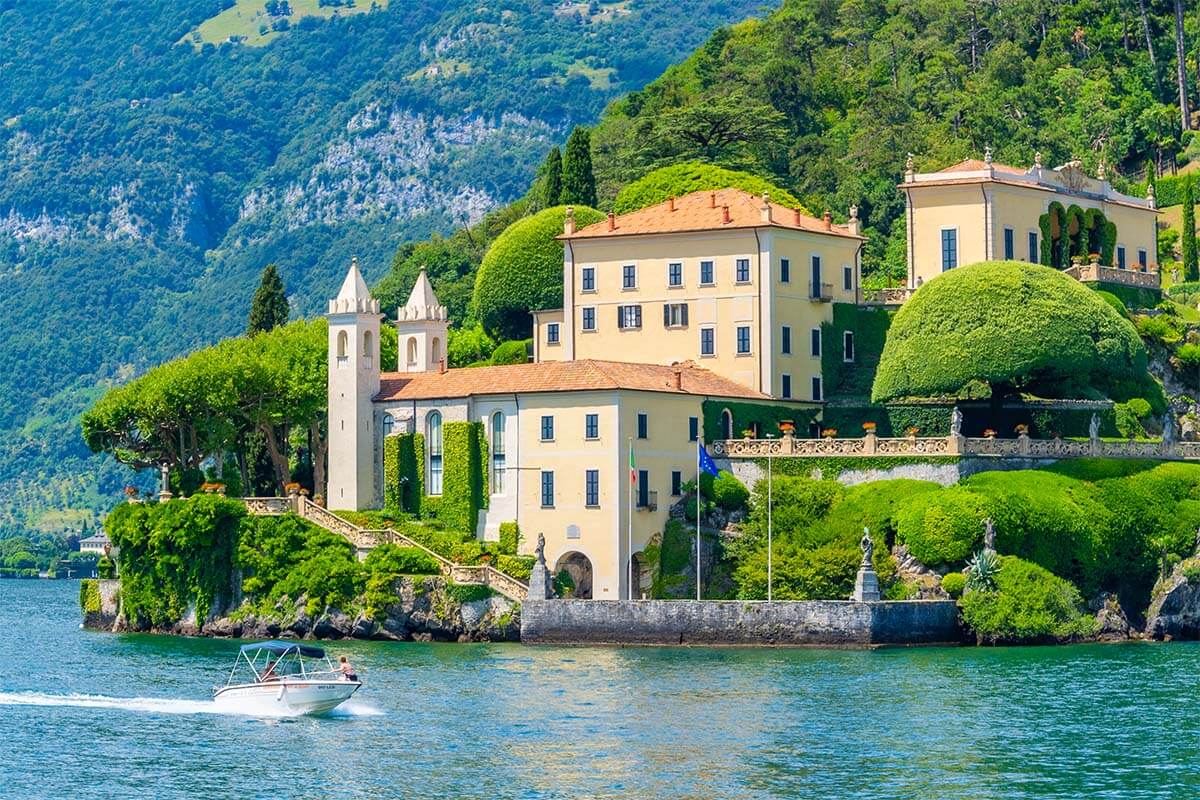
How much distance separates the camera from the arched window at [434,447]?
9488 cm

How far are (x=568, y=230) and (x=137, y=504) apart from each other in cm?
2147

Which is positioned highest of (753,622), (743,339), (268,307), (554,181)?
(554,181)

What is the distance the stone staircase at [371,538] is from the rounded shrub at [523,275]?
2100 cm

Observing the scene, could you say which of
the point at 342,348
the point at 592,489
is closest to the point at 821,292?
the point at 592,489

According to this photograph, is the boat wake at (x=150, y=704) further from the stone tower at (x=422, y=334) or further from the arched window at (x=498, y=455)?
the stone tower at (x=422, y=334)

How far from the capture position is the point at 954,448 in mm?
89250

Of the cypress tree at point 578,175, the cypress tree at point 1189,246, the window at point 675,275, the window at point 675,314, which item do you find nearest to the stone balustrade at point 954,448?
the window at point 675,314

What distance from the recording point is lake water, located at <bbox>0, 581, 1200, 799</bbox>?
57.2 metres

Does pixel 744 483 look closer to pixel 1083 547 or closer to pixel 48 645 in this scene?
pixel 1083 547

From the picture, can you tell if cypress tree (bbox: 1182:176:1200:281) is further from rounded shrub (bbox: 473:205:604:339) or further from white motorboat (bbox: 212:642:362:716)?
white motorboat (bbox: 212:642:362:716)

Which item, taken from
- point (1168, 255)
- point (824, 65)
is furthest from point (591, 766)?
point (824, 65)

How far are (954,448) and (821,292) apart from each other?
44.7 feet

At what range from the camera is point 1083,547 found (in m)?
87.3

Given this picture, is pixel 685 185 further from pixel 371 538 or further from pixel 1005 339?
pixel 371 538
